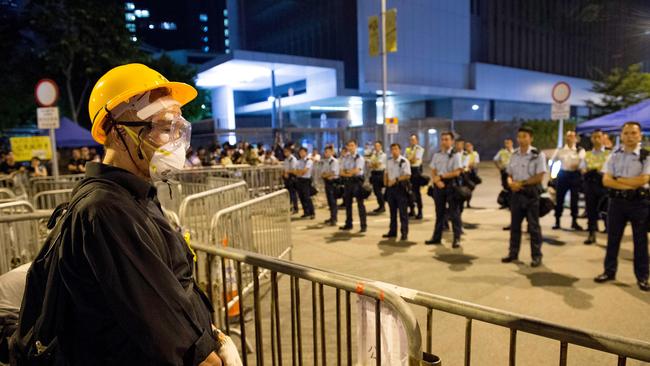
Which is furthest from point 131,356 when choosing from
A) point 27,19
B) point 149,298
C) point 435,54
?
point 435,54

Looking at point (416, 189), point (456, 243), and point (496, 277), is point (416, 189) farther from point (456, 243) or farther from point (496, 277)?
point (496, 277)

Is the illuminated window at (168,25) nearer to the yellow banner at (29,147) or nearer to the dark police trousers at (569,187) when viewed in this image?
the yellow banner at (29,147)

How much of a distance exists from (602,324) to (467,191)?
3.59 m

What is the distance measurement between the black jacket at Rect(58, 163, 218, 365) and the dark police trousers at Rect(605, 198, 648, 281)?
579 centimetres

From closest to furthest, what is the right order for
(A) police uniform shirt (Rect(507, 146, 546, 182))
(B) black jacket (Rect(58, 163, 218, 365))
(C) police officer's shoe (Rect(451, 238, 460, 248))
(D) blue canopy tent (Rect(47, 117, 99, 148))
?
(B) black jacket (Rect(58, 163, 218, 365)) → (A) police uniform shirt (Rect(507, 146, 546, 182)) → (C) police officer's shoe (Rect(451, 238, 460, 248)) → (D) blue canopy tent (Rect(47, 117, 99, 148))

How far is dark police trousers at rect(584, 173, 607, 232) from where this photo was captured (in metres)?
7.76

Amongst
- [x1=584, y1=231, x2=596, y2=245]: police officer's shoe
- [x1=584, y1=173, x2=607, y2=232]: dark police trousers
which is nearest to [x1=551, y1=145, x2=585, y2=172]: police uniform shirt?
[x1=584, y1=173, x2=607, y2=232]: dark police trousers

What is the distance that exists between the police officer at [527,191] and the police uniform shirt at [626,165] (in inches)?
34.7

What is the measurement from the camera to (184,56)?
201ft

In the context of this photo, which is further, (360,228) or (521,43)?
(521,43)

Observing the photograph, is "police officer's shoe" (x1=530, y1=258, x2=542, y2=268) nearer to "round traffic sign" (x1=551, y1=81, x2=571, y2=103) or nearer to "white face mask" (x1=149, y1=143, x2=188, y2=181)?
"round traffic sign" (x1=551, y1=81, x2=571, y2=103)

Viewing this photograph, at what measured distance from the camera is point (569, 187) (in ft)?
29.1

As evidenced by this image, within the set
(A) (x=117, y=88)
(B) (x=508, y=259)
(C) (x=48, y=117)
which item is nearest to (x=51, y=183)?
(C) (x=48, y=117)

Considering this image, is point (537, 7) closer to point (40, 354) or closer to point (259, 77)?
point (259, 77)
